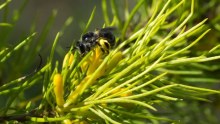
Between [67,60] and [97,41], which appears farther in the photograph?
[97,41]

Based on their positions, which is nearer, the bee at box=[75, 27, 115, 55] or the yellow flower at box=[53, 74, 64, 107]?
the yellow flower at box=[53, 74, 64, 107]

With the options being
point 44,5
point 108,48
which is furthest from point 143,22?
point 44,5

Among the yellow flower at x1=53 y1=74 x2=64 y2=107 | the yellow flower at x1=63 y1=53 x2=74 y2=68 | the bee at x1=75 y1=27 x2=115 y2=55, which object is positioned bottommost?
the yellow flower at x1=53 y1=74 x2=64 y2=107

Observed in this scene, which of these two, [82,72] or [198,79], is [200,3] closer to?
[198,79]

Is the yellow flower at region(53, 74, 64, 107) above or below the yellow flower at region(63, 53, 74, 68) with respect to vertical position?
below

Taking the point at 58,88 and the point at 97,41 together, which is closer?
the point at 58,88

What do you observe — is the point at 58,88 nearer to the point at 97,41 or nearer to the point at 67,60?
the point at 67,60

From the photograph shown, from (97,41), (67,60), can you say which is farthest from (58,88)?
(97,41)

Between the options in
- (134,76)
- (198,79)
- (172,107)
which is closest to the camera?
(134,76)
